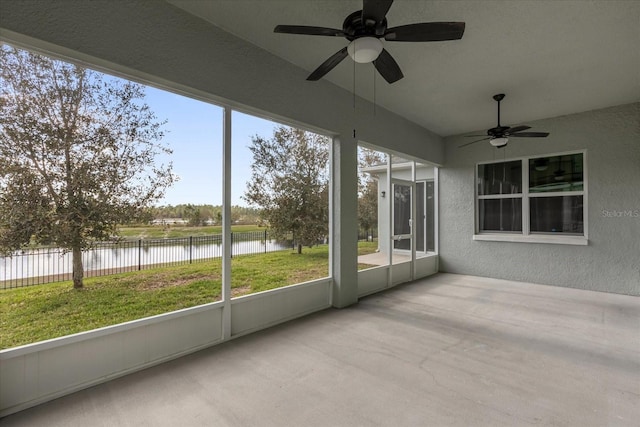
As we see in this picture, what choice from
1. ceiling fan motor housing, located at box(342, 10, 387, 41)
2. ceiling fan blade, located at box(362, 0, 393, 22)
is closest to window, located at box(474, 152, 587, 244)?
ceiling fan motor housing, located at box(342, 10, 387, 41)

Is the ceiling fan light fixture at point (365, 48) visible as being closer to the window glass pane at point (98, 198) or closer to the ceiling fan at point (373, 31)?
the ceiling fan at point (373, 31)

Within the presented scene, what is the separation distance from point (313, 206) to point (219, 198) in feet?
4.79

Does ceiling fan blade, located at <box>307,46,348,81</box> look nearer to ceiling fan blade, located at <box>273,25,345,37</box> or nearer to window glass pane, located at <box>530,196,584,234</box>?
ceiling fan blade, located at <box>273,25,345,37</box>

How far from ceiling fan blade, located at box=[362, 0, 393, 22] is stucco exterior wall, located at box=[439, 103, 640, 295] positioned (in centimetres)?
515

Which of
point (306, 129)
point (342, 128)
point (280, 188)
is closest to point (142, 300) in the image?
point (280, 188)

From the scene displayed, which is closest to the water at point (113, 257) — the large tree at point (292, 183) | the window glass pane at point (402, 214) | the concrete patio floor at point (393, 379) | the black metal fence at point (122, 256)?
the black metal fence at point (122, 256)

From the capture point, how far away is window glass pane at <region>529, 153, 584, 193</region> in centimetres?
A: 533

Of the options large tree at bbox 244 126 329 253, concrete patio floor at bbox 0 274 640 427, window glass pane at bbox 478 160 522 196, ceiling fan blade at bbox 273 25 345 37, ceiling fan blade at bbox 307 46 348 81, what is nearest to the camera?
concrete patio floor at bbox 0 274 640 427

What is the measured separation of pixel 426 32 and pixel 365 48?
41cm

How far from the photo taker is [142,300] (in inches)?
105

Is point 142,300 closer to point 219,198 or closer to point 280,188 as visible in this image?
point 219,198

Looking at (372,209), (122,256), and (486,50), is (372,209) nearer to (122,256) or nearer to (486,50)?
(486,50)

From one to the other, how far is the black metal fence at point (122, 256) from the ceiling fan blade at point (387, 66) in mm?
2146

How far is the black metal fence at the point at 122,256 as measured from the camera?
2119 mm
